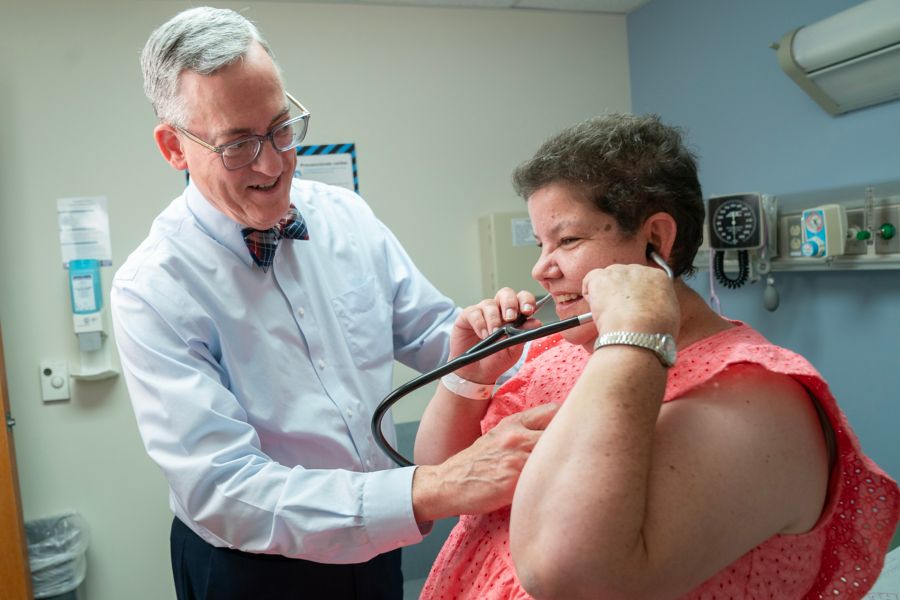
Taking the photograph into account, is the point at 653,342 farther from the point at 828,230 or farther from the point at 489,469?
the point at 828,230

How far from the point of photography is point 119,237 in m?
2.65

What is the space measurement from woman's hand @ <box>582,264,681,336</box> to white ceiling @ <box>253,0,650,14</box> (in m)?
2.32

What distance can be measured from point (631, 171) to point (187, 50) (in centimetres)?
75

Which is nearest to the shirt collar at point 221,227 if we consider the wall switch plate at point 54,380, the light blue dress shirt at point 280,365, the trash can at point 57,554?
the light blue dress shirt at point 280,365

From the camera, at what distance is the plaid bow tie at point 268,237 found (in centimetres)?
135

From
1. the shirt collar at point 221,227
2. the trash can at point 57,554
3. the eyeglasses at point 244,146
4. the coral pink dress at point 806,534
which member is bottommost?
the trash can at point 57,554

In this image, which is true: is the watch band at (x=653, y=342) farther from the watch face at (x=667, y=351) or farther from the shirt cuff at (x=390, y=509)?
the shirt cuff at (x=390, y=509)

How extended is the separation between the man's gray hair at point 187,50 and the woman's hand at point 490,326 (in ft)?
1.87

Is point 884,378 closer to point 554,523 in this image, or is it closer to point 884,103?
point 884,103

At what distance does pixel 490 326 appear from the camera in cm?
115

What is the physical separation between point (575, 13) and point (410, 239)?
125cm

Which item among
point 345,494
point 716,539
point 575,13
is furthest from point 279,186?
point 575,13

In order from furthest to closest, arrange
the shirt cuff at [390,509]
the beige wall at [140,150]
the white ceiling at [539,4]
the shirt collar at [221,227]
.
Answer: the white ceiling at [539,4] < the beige wall at [140,150] < the shirt collar at [221,227] < the shirt cuff at [390,509]

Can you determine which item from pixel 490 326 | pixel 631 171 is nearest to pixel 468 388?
pixel 490 326
